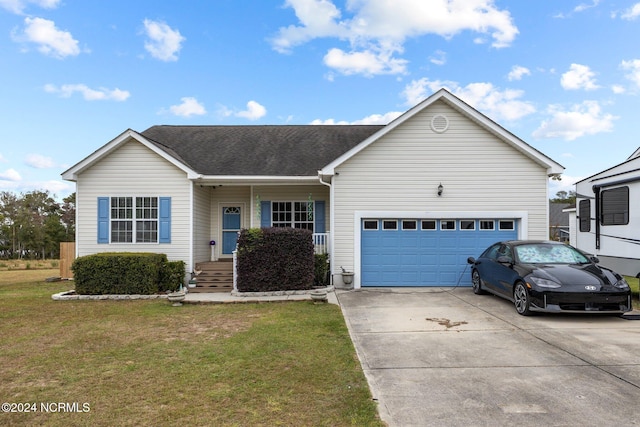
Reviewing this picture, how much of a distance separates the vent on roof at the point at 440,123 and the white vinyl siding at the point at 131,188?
7.82 m

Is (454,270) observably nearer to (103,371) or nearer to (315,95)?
(103,371)

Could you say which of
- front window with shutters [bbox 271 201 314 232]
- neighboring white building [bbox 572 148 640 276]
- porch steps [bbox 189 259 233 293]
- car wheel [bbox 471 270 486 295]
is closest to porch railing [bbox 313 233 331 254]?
front window with shutters [bbox 271 201 314 232]

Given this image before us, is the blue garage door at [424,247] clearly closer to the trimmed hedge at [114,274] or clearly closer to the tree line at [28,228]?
the trimmed hedge at [114,274]

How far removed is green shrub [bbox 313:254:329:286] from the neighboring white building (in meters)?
7.44

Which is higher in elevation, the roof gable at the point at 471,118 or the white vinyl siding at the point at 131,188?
the roof gable at the point at 471,118

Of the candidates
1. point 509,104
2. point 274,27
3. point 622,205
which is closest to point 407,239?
point 622,205

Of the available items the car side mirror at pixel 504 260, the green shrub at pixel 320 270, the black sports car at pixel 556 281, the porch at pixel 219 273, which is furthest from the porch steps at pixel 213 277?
the black sports car at pixel 556 281

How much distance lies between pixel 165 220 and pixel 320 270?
5126 millimetres

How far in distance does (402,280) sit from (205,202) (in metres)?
7.19

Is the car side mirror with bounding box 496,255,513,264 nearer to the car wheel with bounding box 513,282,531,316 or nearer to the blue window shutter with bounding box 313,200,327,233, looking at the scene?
the car wheel with bounding box 513,282,531,316

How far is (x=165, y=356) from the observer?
523cm

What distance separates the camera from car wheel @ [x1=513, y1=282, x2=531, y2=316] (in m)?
7.37

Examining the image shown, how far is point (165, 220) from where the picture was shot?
11.9 metres

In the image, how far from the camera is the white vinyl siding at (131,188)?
11.9 m
